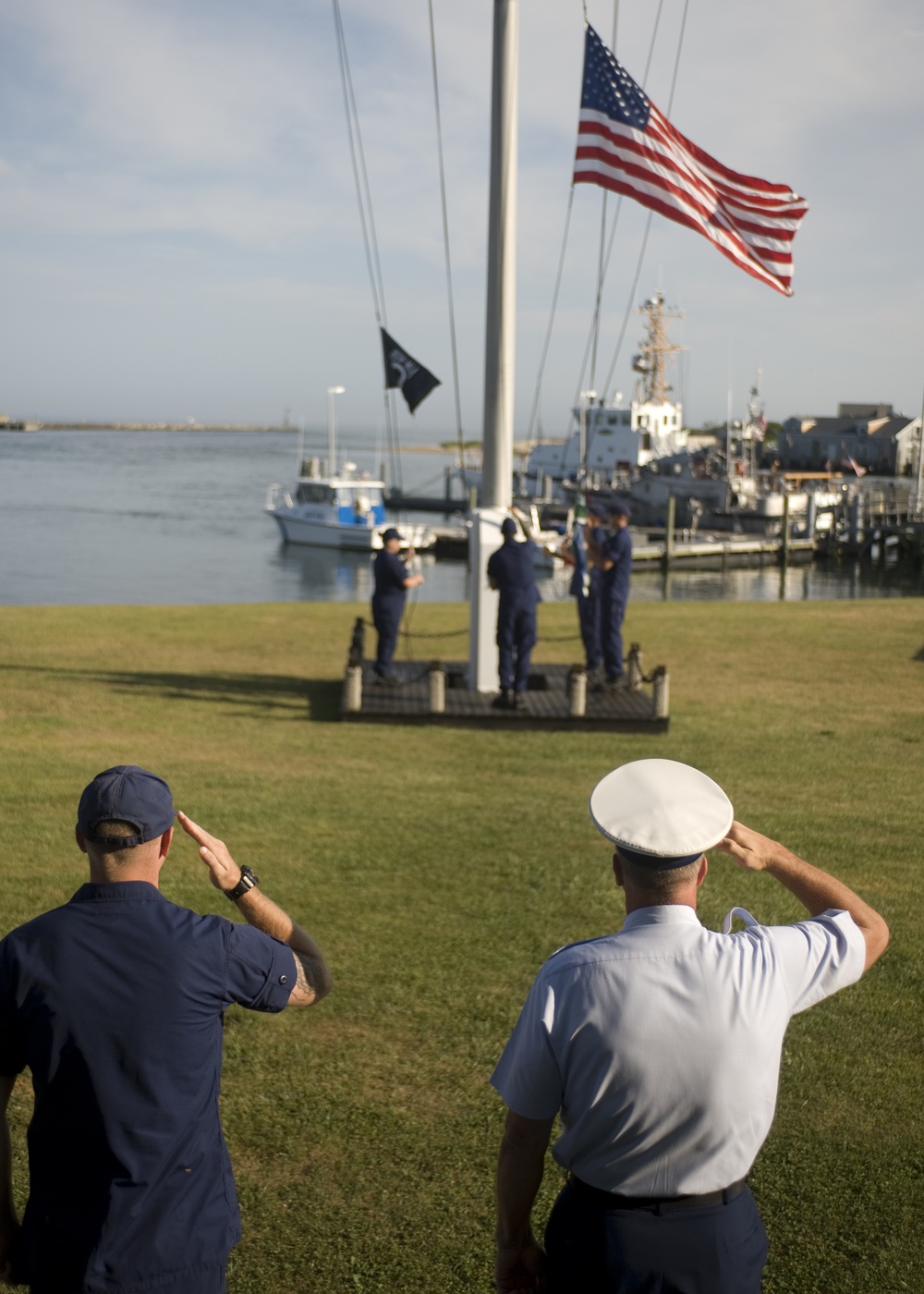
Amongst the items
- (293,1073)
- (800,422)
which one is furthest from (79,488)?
(293,1073)

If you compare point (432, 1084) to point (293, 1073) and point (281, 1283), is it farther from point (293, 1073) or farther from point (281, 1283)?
point (281, 1283)

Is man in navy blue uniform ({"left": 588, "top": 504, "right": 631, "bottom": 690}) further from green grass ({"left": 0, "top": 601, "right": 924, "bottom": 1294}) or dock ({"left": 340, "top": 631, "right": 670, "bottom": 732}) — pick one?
green grass ({"left": 0, "top": 601, "right": 924, "bottom": 1294})

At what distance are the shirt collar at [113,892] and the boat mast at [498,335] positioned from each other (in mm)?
10175

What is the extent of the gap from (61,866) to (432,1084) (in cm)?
371

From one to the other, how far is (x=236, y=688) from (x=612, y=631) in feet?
15.0

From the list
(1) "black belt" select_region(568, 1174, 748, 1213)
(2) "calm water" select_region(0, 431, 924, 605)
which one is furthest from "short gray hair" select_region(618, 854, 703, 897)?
(2) "calm water" select_region(0, 431, 924, 605)

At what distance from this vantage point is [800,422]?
102000 millimetres

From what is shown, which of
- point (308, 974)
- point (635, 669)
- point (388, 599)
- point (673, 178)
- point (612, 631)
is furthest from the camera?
point (612, 631)

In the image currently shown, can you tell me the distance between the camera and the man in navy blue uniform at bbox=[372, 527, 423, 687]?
13.8 meters

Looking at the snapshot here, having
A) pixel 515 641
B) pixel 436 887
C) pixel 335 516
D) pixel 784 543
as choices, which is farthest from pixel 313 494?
pixel 436 887

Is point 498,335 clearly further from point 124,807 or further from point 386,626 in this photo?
point 124,807

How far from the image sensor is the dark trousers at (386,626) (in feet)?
46.0

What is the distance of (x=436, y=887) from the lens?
25.6 feet

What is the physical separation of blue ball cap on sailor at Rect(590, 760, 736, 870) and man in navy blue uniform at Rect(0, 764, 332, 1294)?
94cm
